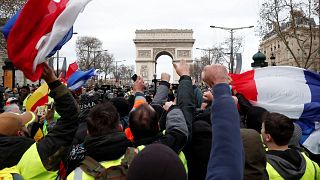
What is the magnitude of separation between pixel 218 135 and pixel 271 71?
157 inches

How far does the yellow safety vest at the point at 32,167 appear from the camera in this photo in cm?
310

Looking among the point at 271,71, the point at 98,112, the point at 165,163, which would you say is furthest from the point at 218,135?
the point at 271,71

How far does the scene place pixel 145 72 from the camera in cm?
8769

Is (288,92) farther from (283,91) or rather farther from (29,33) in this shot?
(29,33)

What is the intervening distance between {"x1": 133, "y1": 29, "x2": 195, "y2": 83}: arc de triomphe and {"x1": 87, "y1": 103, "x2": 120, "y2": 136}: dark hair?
83413mm

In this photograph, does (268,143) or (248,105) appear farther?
(248,105)

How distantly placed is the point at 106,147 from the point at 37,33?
983 millimetres

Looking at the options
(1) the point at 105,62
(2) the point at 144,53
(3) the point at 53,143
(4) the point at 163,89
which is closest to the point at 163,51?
(2) the point at 144,53

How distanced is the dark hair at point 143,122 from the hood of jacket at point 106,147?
34 cm

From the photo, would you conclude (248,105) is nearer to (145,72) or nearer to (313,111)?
(313,111)

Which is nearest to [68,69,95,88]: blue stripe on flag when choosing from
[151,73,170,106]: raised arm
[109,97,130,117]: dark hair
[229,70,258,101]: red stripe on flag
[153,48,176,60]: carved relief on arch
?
[109,97,130,117]: dark hair

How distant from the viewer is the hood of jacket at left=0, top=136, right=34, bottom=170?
333 centimetres

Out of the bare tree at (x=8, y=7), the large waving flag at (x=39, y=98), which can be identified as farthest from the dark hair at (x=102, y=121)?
the bare tree at (x=8, y=7)

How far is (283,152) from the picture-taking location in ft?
11.3
